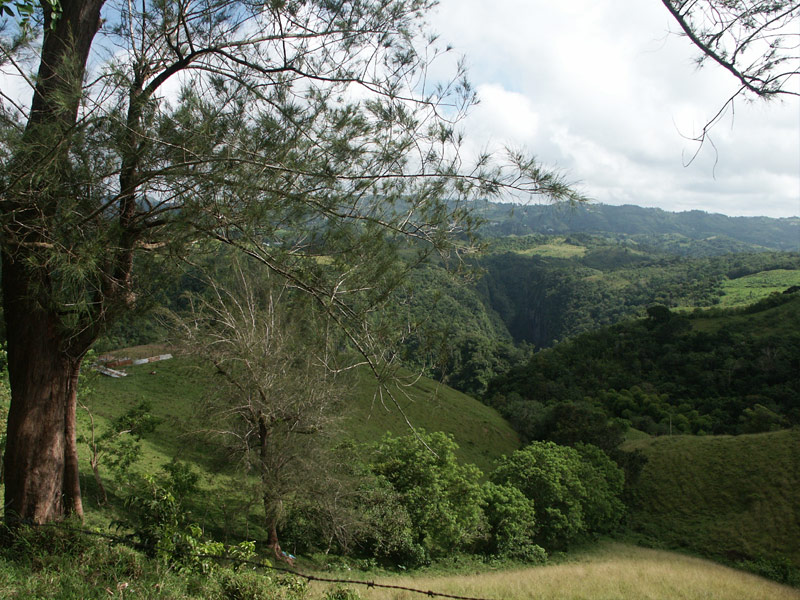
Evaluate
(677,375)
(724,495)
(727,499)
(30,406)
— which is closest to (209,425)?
(30,406)

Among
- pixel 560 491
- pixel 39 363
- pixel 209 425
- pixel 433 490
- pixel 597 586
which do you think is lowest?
pixel 560 491

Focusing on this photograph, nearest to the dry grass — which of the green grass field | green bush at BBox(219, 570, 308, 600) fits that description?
green bush at BBox(219, 570, 308, 600)

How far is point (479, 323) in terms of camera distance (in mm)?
96312

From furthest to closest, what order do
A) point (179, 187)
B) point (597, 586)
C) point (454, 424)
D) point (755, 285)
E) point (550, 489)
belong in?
1. point (755, 285)
2. point (454, 424)
3. point (550, 489)
4. point (597, 586)
5. point (179, 187)

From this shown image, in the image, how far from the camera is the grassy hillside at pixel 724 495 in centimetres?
2200


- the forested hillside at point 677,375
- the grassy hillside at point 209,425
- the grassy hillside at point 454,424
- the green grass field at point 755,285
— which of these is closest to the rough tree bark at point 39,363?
the grassy hillside at point 209,425

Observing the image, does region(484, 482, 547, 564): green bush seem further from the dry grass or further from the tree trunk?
the tree trunk

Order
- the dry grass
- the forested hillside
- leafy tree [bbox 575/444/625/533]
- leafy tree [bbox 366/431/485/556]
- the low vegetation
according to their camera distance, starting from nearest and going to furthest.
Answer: the dry grass
leafy tree [bbox 366/431/485/556]
leafy tree [bbox 575/444/625/533]
the low vegetation
the forested hillside

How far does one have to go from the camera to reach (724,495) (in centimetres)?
2636

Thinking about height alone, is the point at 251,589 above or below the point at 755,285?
below

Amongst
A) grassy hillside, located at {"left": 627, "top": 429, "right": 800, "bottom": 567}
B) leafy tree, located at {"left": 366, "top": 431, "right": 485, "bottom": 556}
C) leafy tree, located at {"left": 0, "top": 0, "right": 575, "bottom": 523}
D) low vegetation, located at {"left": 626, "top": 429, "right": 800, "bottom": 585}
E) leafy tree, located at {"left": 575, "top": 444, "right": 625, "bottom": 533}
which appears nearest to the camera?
leafy tree, located at {"left": 0, "top": 0, "right": 575, "bottom": 523}

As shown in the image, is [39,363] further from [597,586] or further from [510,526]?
[510,526]

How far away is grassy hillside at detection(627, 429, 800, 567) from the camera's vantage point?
2200cm

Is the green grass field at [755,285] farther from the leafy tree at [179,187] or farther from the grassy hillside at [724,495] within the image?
the leafy tree at [179,187]
